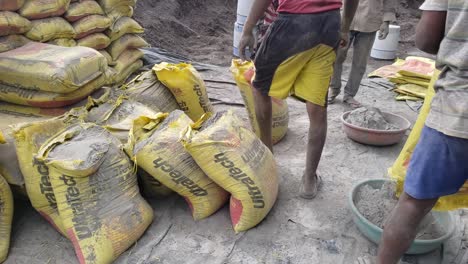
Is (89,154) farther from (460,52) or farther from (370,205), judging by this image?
(460,52)

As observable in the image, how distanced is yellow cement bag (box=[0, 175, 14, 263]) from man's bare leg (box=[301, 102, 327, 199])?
1.62m

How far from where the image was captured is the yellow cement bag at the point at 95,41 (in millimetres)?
3412

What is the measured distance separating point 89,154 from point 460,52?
162 centimetres

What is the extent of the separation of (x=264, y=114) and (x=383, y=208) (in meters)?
0.86

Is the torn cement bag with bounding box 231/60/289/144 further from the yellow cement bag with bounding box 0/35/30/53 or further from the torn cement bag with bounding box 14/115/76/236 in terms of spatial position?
the yellow cement bag with bounding box 0/35/30/53

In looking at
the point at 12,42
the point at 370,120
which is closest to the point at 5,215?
the point at 12,42

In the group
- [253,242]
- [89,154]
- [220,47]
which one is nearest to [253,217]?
[253,242]

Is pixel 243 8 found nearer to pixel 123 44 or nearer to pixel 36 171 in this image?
pixel 123 44

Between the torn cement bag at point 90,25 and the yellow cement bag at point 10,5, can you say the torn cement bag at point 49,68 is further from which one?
the torn cement bag at point 90,25

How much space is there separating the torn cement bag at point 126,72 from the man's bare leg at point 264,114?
1.67 m

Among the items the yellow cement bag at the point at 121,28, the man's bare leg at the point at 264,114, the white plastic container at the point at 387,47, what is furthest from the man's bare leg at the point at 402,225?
the white plastic container at the point at 387,47

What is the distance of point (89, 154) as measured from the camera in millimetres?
1955

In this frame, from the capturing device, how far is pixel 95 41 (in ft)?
11.5

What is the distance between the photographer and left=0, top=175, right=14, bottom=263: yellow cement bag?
2021 millimetres
